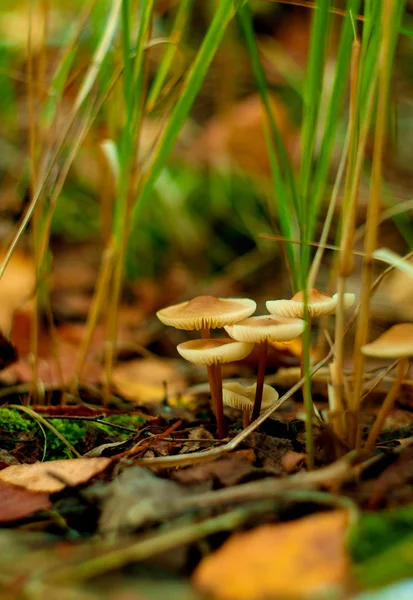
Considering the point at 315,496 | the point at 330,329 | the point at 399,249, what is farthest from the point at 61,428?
the point at 399,249

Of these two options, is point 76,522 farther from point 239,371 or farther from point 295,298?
point 239,371

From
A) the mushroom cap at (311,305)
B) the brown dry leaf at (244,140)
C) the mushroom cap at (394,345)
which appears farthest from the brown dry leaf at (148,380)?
the brown dry leaf at (244,140)

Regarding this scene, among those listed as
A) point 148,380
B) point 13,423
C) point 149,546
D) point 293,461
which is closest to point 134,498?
point 149,546

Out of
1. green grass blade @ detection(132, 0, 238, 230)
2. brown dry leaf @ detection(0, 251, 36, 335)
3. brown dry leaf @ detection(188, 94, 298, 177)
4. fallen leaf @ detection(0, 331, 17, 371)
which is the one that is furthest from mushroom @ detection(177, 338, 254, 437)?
brown dry leaf @ detection(188, 94, 298, 177)

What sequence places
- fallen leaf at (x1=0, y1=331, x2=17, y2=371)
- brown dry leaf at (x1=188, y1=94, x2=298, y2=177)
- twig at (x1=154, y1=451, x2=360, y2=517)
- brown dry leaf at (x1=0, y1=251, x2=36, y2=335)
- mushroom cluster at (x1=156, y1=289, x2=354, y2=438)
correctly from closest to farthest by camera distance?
twig at (x1=154, y1=451, x2=360, y2=517) → mushroom cluster at (x1=156, y1=289, x2=354, y2=438) → fallen leaf at (x1=0, y1=331, x2=17, y2=371) → brown dry leaf at (x1=0, y1=251, x2=36, y2=335) → brown dry leaf at (x1=188, y1=94, x2=298, y2=177)

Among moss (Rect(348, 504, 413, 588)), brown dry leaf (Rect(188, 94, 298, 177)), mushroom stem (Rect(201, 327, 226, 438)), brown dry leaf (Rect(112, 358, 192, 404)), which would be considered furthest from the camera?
brown dry leaf (Rect(188, 94, 298, 177))

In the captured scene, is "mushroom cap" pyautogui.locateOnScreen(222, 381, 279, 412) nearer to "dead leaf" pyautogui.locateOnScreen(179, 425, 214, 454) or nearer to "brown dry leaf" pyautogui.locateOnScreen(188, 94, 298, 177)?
"dead leaf" pyautogui.locateOnScreen(179, 425, 214, 454)
